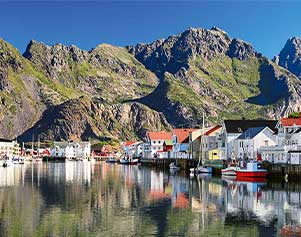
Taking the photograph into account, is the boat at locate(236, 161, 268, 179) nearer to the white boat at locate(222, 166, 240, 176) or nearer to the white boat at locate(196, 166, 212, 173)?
A: the white boat at locate(222, 166, 240, 176)

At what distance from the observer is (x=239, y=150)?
10875 cm

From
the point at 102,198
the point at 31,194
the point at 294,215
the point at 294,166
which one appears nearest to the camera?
the point at 294,215

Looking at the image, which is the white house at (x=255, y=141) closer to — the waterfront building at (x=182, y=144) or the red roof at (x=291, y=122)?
the red roof at (x=291, y=122)

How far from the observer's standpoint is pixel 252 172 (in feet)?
278

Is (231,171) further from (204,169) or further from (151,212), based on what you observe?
(151,212)

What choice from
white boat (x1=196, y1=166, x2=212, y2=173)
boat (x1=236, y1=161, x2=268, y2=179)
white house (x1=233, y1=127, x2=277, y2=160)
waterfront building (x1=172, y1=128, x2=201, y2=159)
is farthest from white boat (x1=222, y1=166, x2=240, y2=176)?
waterfront building (x1=172, y1=128, x2=201, y2=159)

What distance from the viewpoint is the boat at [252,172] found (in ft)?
277

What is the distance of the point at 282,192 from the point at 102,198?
24013 mm

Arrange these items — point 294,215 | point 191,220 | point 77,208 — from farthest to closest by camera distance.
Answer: point 77,208, point 294,215, point 191,220

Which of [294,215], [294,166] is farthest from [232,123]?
[294,215]

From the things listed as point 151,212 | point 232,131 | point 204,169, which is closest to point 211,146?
point 232,131

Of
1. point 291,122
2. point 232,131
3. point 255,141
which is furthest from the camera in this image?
point 232,131

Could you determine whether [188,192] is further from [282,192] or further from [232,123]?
[232,123]

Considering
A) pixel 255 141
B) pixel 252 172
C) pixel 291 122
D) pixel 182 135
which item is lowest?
pixel 252 172
